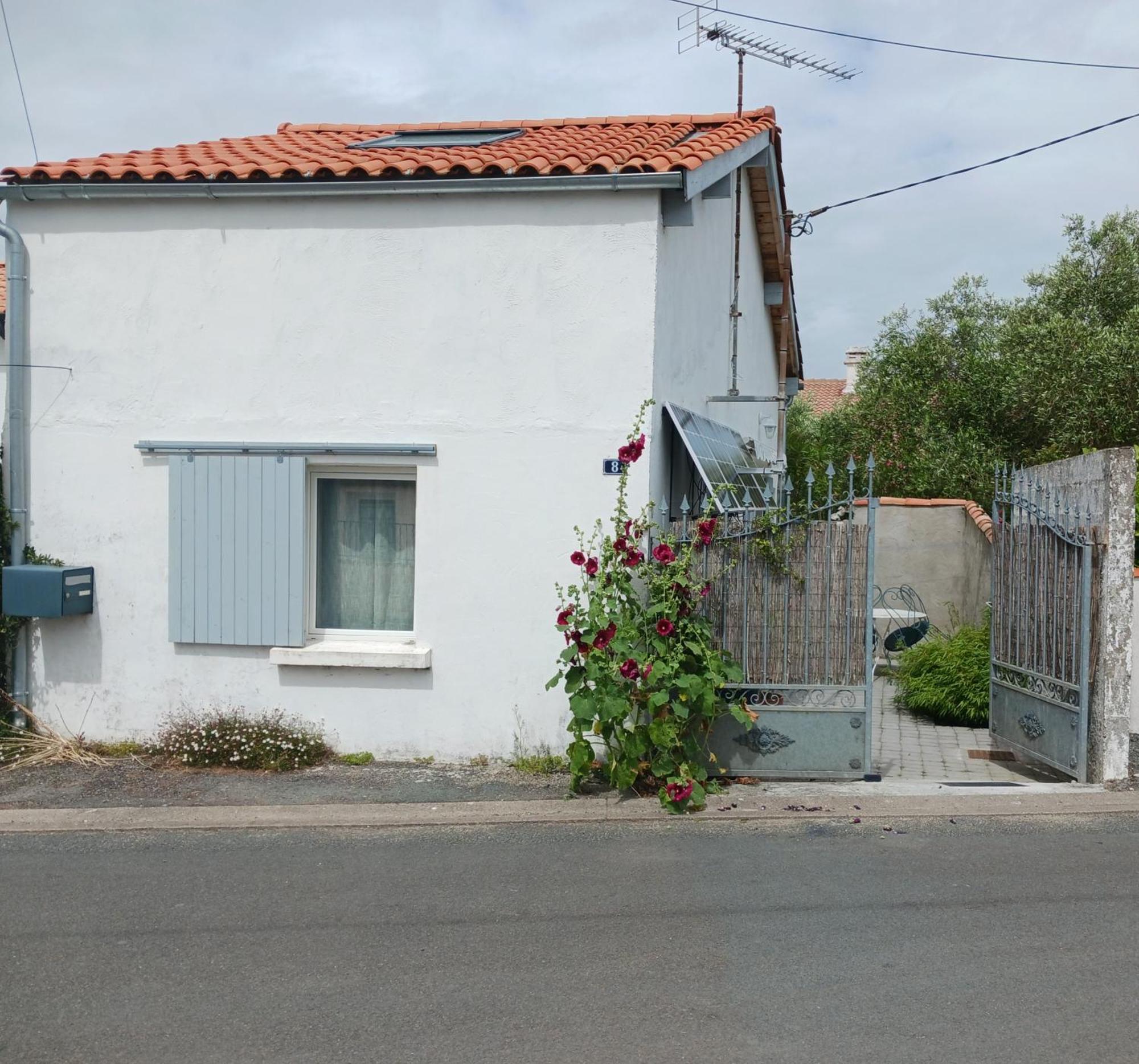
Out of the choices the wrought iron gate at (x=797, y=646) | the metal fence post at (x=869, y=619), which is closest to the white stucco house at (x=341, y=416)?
the wrought iron gate at (x=797, y=646)

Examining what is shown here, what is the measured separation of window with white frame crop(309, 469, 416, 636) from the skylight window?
123 inches

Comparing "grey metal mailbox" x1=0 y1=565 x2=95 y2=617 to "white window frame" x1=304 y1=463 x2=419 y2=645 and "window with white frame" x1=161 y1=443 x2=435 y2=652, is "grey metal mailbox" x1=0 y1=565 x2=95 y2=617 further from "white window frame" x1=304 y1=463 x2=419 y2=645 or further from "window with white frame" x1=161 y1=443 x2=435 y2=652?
"white window frame" x1=304 y1=463 x2=419 y2=645

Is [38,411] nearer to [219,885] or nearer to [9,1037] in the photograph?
[219,885]

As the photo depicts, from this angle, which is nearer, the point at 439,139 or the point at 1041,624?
the point at 1041,624

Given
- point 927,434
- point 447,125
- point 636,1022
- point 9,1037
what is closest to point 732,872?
point 636,1022

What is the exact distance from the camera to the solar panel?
8414 mm

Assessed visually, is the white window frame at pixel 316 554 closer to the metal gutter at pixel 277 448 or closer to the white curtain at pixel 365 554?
the white curtain at pixel 365 554

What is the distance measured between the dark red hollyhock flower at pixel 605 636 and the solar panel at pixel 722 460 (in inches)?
49.8

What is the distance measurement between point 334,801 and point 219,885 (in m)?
1.57

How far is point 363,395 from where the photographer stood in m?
8.36

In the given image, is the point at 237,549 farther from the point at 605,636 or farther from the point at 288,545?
the point at 605,636

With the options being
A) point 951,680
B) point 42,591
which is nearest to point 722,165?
point 951,680

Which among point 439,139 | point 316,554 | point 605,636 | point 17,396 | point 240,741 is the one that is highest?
point 439,139

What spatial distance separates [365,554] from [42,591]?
222cm
